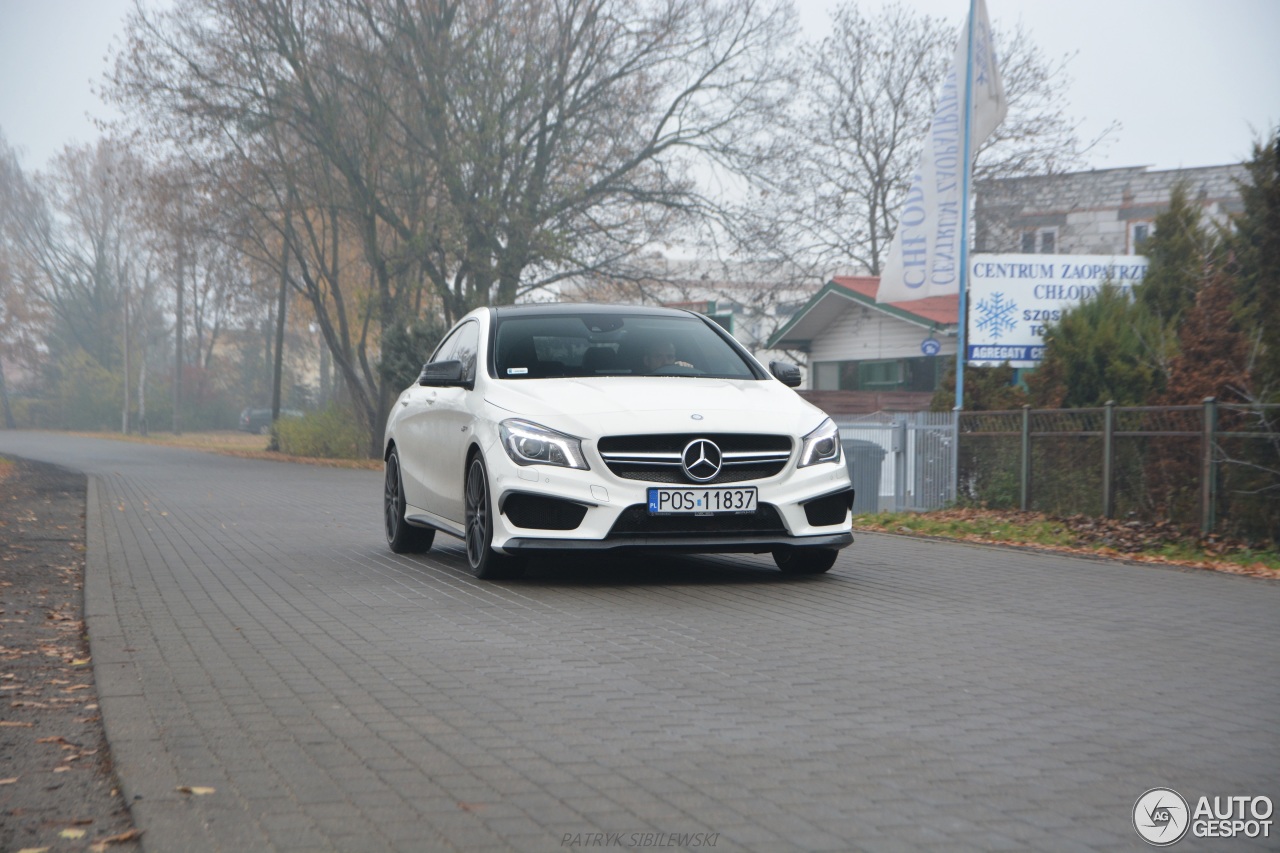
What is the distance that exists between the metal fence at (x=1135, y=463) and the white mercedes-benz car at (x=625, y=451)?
13.2ft

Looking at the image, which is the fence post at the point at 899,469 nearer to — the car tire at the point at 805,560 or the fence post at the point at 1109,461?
the fence post at the point at 1109,461

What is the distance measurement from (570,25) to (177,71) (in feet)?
29.7

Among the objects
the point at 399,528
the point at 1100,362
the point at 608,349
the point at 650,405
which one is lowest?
the point at 399,528

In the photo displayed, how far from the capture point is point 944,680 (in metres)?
6.26

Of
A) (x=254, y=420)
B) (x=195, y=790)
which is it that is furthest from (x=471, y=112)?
(x=254, y=420)

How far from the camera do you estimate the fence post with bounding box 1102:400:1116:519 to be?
1413 cm

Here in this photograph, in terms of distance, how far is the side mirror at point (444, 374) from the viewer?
10445 millimetres

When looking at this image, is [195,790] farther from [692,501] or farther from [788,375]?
[788,375]

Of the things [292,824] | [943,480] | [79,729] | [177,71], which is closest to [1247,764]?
[292,824]

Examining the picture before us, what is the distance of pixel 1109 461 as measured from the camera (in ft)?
46.4

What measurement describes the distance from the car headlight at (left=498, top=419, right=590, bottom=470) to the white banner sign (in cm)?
1170

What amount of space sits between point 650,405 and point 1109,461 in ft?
20.9

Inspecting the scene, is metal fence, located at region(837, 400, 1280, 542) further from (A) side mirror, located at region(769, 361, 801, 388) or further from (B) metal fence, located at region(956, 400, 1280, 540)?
(A) side mirror, located at region(769, 361, 801, 388)

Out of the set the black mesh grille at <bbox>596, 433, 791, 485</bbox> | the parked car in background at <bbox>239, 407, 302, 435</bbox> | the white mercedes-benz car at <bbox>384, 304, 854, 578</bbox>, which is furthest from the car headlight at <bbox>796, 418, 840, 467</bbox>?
the parked car in background at <bbox>239, 407, 302, 435</bbox>
